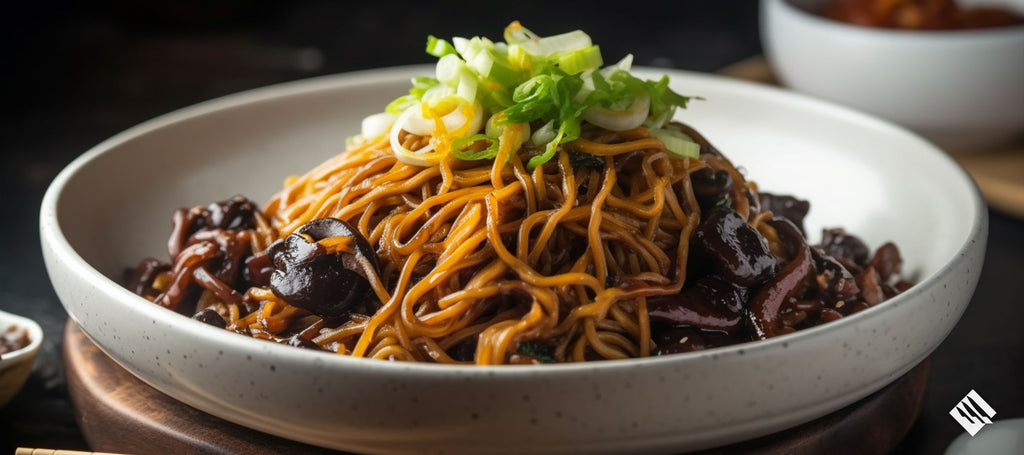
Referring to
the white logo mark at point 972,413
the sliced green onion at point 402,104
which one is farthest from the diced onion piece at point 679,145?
the white logo mark at point 972,413

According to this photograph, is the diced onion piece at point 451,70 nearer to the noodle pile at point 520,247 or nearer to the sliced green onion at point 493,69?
the sliced green onion at point 493,69

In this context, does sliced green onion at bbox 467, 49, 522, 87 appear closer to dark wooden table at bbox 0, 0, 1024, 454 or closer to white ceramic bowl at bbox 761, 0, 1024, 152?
dark wooden table at bbox 0, 0, 1024, 454

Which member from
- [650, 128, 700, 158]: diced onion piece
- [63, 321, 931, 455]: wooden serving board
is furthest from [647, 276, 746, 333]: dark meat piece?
[650, 128, 700, 158]: diced onion piece

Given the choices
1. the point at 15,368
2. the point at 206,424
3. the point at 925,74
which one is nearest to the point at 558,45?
the point at 206,424

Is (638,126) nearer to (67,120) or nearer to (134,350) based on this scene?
(134,350)

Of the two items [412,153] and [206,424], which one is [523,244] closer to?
[412,153]

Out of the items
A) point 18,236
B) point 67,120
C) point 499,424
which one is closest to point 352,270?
point 499,424

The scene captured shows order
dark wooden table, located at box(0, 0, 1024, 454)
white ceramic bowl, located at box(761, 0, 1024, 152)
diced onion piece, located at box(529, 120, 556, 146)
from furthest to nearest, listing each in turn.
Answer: white ceramic bowl, located at box(761, 0, 1024, 152) < dark wooden table, located at box(0, 0, 1024, 454) < diced onion piece, located at box(529, 120, 556, 146)
